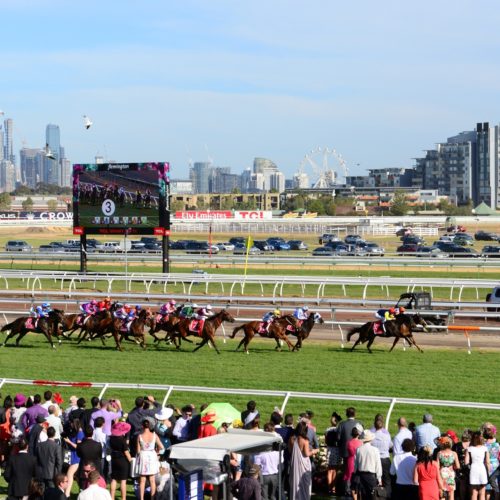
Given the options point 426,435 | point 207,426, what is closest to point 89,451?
point 207,426

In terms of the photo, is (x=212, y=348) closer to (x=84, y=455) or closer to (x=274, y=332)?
(x=274, y=332)

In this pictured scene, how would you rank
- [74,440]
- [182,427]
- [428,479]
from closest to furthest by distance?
[428,479] < [182,427] < [74,440]

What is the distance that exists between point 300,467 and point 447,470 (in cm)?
136

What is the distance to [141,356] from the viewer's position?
19.8 m

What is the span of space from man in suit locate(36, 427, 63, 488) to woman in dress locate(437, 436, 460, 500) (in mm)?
3608

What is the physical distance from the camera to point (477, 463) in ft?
31.7

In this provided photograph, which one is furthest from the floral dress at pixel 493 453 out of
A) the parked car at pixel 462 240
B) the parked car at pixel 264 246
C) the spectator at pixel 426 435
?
the parked car at pixel 462 240

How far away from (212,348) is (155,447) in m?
10.2

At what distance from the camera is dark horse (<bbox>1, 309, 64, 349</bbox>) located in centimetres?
2116

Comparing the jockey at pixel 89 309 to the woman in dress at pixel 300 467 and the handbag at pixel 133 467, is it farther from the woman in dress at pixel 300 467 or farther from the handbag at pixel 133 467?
the woman in dress at pixel 300 467

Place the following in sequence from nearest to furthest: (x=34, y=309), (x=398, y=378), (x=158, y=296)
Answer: (x=398, y=378) → (x=34, y=309) → (x=158, y=296)

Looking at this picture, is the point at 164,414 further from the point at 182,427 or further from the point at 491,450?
the point at 491,450

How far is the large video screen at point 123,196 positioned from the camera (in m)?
32.4

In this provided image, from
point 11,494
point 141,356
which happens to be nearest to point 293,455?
point 11,494
